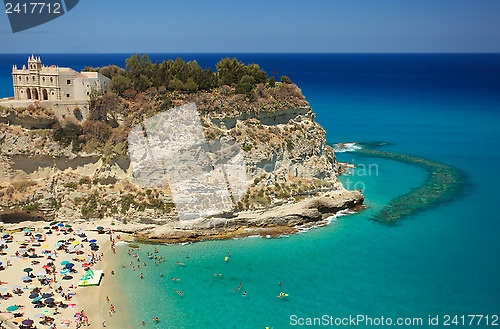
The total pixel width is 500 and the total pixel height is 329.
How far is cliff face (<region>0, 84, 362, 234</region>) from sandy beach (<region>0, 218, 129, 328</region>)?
256 cm

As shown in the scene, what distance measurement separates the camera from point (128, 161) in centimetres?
4628

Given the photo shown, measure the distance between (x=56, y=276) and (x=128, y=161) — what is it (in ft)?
46.2

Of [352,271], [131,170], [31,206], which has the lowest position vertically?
[352,271]

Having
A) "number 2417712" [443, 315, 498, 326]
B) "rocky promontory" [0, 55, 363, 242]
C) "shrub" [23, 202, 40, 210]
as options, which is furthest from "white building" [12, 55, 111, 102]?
"number 2417712" [443, 315, 498, 326]

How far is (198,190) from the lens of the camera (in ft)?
148

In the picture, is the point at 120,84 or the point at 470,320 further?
the point at 120,84

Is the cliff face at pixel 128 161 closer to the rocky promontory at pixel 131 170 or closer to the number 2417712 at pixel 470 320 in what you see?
the rocky promontory at pixel 131 170

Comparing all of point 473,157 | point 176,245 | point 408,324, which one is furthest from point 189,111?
point 473,157

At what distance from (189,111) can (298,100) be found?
1287 centimetres

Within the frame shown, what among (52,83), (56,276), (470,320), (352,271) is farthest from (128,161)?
(470,320)

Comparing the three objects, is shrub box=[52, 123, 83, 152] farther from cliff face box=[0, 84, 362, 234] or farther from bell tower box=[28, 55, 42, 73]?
bell tower box=[28, 55, 42, 73]

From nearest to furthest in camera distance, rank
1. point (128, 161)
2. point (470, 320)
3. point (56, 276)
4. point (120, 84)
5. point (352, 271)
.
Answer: point (470, 320)
point (56, 276)
point (352, 271)
point (128, 161)
point (120, 84)

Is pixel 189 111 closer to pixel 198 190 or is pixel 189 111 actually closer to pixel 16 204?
pixel 198 190

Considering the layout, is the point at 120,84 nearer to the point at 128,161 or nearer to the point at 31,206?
the point at 128,161
